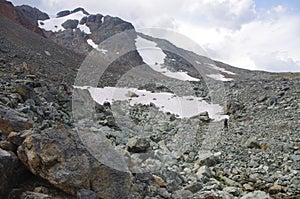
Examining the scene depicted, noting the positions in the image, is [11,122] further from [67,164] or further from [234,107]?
[234,107]

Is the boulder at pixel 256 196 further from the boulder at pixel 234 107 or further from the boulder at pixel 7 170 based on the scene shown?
the boulder at pixel 234 107

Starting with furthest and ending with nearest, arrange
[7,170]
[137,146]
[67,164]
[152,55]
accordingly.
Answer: [152,55] → [137,146] → [67,164] → [7,170]

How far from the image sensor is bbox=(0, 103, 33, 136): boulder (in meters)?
7.38

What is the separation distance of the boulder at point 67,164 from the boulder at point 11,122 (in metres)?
1.14

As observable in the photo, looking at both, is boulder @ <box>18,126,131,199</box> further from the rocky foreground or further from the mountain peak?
the mountain peak

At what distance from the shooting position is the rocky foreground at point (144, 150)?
6195 mm

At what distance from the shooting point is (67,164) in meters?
6.23

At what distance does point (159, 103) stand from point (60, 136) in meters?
18.9

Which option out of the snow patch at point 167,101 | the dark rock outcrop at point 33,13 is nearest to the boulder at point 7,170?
the snow patch at point 167,101

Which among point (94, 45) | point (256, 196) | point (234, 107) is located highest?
point (94, 45)

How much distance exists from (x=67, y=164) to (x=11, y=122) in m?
2.19

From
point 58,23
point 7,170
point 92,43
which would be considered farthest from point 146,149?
point 58,23

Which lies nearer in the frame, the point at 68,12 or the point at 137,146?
the point at 137,146

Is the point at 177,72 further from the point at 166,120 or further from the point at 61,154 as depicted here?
the point at 61,154
